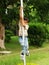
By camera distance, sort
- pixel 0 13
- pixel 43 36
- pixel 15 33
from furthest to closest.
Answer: pixel 15 33, pixel 43 36, pixel 0 13

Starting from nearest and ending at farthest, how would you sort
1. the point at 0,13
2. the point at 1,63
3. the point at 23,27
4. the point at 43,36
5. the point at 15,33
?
the point at 23,27
the point at 1,63
the point at 0,13
the point at 43,36
the point at 15,33

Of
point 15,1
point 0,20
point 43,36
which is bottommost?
point 43,36

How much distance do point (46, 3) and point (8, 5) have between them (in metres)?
2.85

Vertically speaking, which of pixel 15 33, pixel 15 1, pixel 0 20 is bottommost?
pixel 15 33

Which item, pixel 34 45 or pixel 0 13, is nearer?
pixel 0 13

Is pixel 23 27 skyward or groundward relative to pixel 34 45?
skyward

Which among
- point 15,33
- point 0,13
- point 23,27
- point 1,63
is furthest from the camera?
point 15,33

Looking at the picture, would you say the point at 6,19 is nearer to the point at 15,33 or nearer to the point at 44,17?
the point at 44,17

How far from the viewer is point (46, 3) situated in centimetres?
2214

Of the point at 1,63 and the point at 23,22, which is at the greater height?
the point at 23,22

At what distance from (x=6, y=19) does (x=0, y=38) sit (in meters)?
1.75

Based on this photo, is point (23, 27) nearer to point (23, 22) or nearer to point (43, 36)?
point (23, 22)

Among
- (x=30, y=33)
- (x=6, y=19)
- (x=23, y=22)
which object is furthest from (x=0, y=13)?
(x=23, y=22)

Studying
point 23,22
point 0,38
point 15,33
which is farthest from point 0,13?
point 15,33
